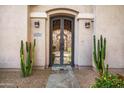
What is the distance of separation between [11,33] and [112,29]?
14.0ft

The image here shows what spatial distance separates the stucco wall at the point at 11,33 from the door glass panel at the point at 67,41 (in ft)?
7.88

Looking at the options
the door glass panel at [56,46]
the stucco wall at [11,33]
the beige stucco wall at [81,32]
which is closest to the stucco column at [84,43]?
the beige stucco wall at [81,32]

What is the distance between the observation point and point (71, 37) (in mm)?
11664

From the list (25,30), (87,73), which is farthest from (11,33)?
(87,73)

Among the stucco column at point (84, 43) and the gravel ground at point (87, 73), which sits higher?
the stucco column at point (84, 43)

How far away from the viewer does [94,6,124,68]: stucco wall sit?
10.0 m

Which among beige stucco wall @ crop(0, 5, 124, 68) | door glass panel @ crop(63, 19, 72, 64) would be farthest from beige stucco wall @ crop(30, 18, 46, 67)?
door glass panel @ crop(63, 19, 72, 64)

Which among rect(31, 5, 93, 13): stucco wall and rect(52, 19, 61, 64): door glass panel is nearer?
rect(31, 5, 93, 13): stucco wall

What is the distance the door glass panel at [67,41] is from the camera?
38.0ft

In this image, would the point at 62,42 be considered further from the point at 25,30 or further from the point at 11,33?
the point at 11,33

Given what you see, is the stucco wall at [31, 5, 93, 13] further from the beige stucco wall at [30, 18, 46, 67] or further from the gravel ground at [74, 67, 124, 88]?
the gravel ground at [74, 67, 124, 88]

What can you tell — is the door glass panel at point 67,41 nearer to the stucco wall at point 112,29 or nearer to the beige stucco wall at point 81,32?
the beige stucco wall at point 81,32
